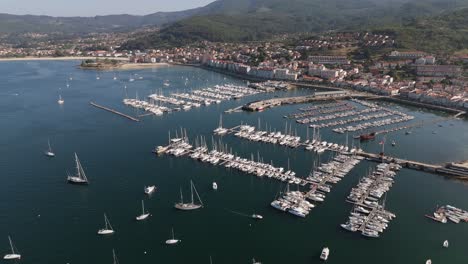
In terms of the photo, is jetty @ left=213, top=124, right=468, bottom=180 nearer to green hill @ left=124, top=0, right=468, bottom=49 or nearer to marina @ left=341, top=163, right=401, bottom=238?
marina @ left=341, top=163, right=401, bottom=238

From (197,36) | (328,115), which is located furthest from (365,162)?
(197,36)

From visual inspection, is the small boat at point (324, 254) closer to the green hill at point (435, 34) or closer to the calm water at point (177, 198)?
the calm water at point (177, 198)

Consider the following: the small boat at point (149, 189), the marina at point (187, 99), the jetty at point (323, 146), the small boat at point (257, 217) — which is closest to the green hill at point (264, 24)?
the marina at point (187, 99)

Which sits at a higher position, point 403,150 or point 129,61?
point 129,61

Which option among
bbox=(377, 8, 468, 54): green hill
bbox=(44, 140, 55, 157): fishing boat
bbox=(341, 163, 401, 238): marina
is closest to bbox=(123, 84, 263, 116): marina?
bbox=(44, 140, 55, 157): fishing boat

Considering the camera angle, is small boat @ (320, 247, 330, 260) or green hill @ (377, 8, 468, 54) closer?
small boat @ (320, 247, 330, 260)

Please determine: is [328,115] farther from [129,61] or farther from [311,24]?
[311,24]

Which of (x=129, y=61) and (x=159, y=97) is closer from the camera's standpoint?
(x=159, y=97)

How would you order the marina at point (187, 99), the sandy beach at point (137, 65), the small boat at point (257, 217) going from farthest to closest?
the sandy beach at point (137, 65) → the marina at point (187, 99) → the small boat at point (257, 217)
